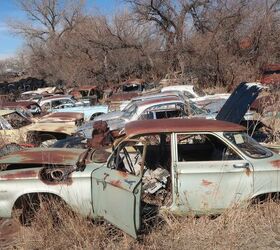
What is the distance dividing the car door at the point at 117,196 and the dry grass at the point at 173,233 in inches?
10.7

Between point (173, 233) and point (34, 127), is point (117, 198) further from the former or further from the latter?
point (34, 127)

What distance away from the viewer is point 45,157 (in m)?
6.27

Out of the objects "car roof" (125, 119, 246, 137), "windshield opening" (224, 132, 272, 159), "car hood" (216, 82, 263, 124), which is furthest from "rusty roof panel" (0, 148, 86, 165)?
"car hood" (216, 82, 263, 124)

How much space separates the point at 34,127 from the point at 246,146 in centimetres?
762

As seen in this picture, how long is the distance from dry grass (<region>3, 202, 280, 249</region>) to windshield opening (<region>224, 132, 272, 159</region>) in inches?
25.8

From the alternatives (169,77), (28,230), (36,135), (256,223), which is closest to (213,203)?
(256,223)

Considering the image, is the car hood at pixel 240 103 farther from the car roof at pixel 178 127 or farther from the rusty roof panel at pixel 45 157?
the rusty roof panel at pixel 45 157

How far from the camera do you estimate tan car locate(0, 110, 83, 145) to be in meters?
11.7

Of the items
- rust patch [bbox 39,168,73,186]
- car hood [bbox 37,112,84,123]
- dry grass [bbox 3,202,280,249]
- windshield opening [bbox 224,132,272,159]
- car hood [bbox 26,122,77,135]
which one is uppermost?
windshield opening [bbox 224,132,272,159]

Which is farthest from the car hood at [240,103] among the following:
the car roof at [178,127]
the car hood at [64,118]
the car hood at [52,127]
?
the car hood at [64,118]

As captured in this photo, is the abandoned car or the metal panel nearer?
the metal panel

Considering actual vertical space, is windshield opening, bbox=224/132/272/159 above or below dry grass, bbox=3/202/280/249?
above

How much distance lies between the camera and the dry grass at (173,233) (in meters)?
5.14

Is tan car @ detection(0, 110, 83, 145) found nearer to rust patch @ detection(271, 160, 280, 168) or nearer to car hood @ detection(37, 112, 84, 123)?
car hood @ detection(37, 112, 84, 123)
